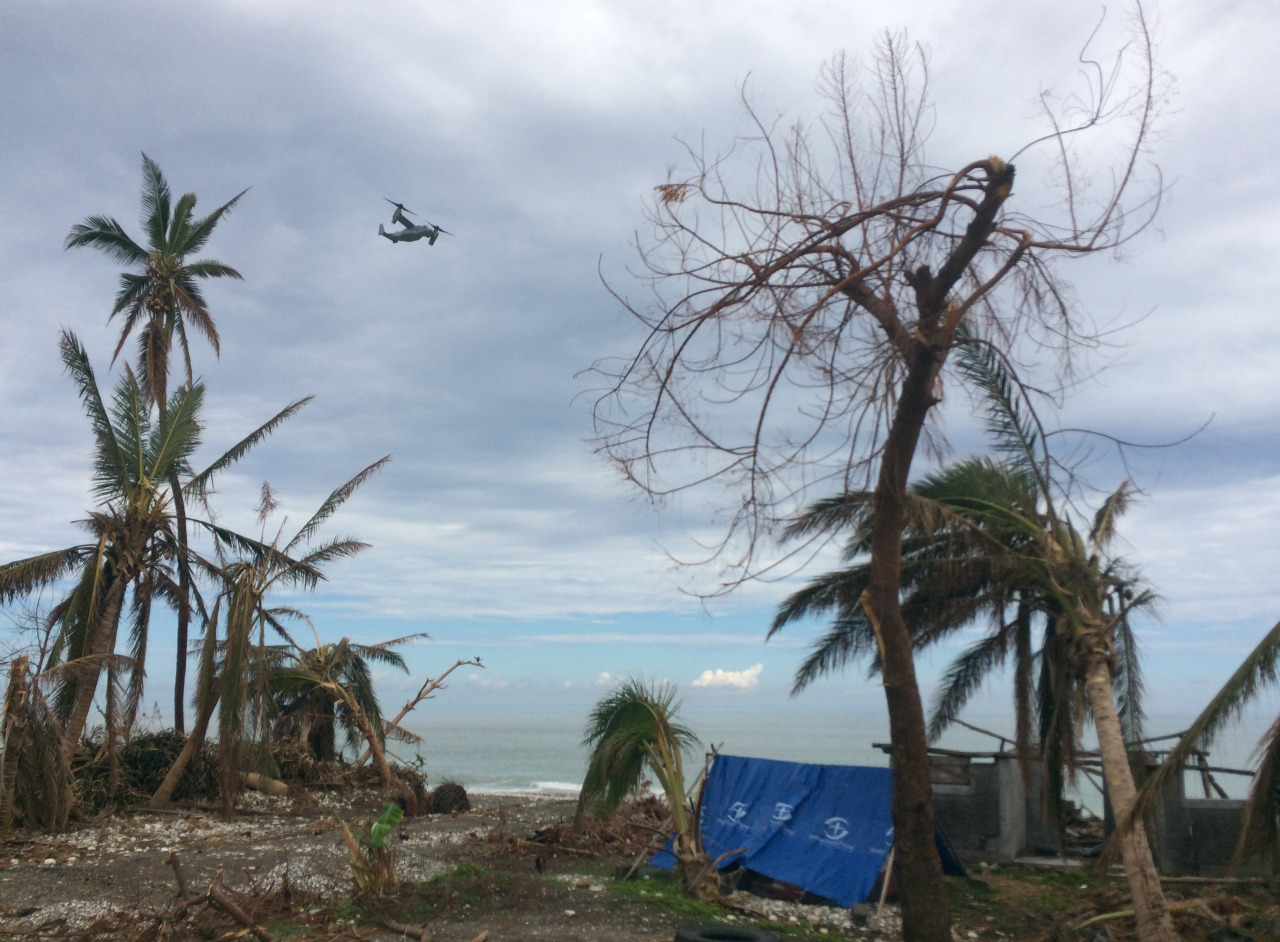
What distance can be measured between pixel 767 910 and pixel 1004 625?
602 cm

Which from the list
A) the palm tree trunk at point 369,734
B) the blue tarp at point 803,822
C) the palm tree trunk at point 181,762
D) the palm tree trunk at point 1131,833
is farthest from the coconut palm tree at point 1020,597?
the palm tree trunk at point 181,762

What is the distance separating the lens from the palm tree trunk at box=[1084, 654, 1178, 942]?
376 inches

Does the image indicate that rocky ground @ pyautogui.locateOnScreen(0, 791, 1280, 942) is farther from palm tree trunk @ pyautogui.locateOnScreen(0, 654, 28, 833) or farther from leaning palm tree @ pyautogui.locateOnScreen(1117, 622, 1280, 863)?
leaning palm tree @ pyautogui.locateOnScreen(1117, 622, 1280, 863)

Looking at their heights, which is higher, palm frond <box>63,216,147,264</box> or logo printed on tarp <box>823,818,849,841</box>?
palm frond <box>63,216,147,264</box>

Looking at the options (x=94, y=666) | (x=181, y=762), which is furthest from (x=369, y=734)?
(x=94, y=666)

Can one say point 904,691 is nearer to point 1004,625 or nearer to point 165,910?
point 165,910

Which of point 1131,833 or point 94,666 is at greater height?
point 94,666

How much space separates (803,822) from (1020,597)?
4.49m

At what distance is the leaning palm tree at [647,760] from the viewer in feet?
35.7

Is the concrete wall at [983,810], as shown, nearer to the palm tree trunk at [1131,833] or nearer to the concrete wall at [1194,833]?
the concrete wall at [1194,833]

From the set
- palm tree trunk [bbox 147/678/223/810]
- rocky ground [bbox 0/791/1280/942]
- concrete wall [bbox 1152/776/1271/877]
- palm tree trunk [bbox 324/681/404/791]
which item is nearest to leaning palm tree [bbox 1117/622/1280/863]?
rocky ground [bbox 0/791/1280/942]

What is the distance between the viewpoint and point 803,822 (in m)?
12.2

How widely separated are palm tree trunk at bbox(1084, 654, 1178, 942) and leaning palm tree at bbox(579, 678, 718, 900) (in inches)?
166

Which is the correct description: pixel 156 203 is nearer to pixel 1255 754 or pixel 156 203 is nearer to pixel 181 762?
pixel 181 762
